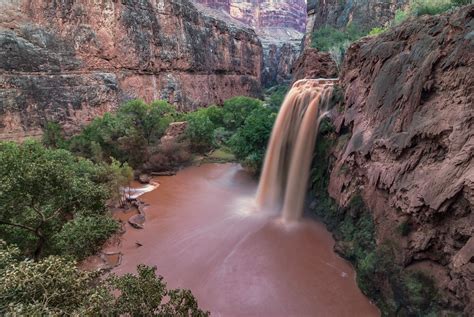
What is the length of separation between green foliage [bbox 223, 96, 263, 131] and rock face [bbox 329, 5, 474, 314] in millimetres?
19789

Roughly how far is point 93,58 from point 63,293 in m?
30.8

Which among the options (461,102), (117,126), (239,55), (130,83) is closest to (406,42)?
(461,102)

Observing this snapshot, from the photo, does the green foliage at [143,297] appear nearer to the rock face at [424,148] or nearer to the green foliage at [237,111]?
the rock face at [424,148]

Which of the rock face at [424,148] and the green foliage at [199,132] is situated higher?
the rock face at [424,148]

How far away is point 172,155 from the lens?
87.4 feet

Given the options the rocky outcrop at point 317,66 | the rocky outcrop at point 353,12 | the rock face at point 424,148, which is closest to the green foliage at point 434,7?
the rocky outcrop at point 317,66

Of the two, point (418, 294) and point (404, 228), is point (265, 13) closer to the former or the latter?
point (404, 228)

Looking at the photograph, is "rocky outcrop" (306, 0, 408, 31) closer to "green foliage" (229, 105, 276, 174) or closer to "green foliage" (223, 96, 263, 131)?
"green foliage" (223, 96, 263, 131)

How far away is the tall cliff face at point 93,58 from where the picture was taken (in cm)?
2564

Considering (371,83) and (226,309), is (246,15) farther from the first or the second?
(226,309)

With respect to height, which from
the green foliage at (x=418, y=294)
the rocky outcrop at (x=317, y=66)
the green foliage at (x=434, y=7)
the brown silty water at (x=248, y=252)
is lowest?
the brown silty water at (x=248, y=252)

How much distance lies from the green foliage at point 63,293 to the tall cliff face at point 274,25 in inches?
2778

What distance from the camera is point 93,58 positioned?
1202 inches

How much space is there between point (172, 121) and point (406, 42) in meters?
20.8
